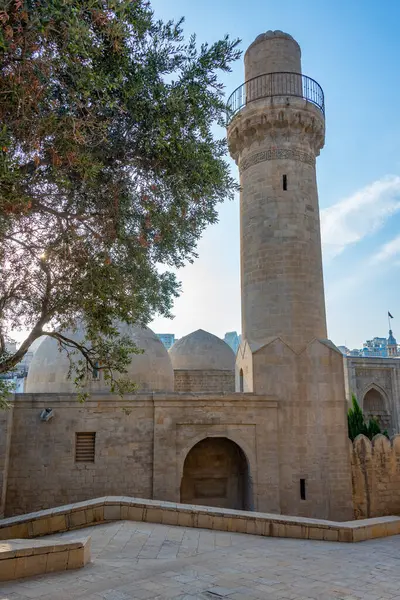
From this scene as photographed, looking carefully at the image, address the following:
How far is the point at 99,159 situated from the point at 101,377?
1053 cm

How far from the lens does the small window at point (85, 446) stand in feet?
42.2

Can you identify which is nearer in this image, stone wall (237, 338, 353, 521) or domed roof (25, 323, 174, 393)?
stone wall (237, 338, 353, 521)

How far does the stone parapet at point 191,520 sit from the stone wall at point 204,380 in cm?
1243

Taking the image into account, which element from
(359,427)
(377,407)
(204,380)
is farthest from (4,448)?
(377,407)

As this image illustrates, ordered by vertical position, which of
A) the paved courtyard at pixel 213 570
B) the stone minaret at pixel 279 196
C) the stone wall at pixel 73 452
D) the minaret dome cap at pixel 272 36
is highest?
the minaret dome cap at pixel 272 36

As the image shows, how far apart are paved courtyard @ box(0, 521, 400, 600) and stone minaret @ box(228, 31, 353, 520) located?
535 cm

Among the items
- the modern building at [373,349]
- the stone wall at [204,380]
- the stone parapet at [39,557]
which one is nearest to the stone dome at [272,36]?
the stone wall at [204,380]

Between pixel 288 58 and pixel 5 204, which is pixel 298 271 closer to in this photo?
pixel 288 58

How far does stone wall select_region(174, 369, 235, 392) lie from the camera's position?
2142cm

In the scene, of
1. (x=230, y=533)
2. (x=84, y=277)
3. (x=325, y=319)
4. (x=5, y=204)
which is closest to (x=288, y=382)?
(x=325, y=319)

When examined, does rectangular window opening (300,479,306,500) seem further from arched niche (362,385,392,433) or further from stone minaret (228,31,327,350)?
arched niche (362,385,392,433)

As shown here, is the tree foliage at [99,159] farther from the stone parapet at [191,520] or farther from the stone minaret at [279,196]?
the stone minaret at [279,196]

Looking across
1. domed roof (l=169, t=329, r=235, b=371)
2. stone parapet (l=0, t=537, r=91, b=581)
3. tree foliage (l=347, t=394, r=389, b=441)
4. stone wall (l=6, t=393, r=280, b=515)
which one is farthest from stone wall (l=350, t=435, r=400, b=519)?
stone parapet (l=0, t=537, r=91, b=581)

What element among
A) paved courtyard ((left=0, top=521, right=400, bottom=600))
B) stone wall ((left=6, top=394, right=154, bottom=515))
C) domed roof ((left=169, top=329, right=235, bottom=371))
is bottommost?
paved courtyard ((left=0, top=521, right=400, bottom=600))
